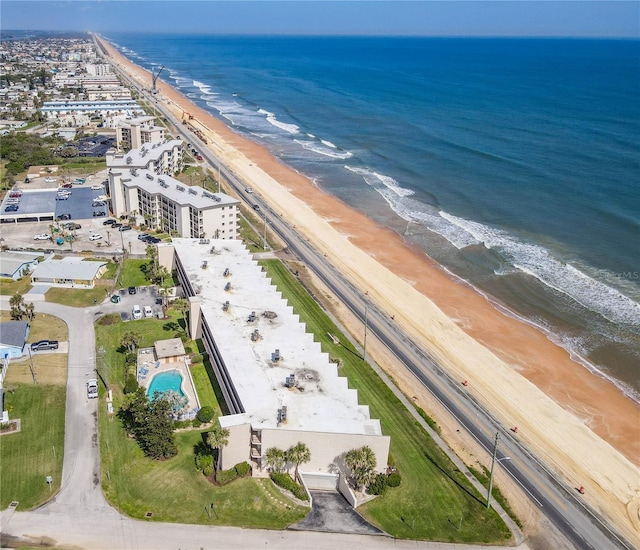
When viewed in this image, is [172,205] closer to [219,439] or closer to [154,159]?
[154,159]

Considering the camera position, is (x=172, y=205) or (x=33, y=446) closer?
(x=33, y=446)

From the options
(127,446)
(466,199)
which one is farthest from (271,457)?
(466,199)

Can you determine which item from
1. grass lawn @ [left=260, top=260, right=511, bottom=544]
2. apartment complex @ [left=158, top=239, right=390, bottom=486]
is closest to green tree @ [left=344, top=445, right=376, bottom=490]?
apartment complex @ [left=158, top=239, right=390, bottom=486]

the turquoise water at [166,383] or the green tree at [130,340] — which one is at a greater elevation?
the green tree at [130,340]

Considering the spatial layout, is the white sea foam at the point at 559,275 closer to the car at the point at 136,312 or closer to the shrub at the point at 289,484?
the shrub at the point at 289,484

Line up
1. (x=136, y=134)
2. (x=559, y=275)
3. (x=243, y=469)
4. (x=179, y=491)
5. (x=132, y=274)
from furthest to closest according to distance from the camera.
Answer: (x=136, y=134)
(x=559, y=275)
(x=132, y=274)
(x=243, y=469)
(x=179, y=491)

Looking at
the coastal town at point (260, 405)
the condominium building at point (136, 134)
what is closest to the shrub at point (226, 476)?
the coastal town at point (260, 405)

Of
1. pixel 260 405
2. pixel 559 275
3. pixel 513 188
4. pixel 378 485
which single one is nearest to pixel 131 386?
pixel 260 405
